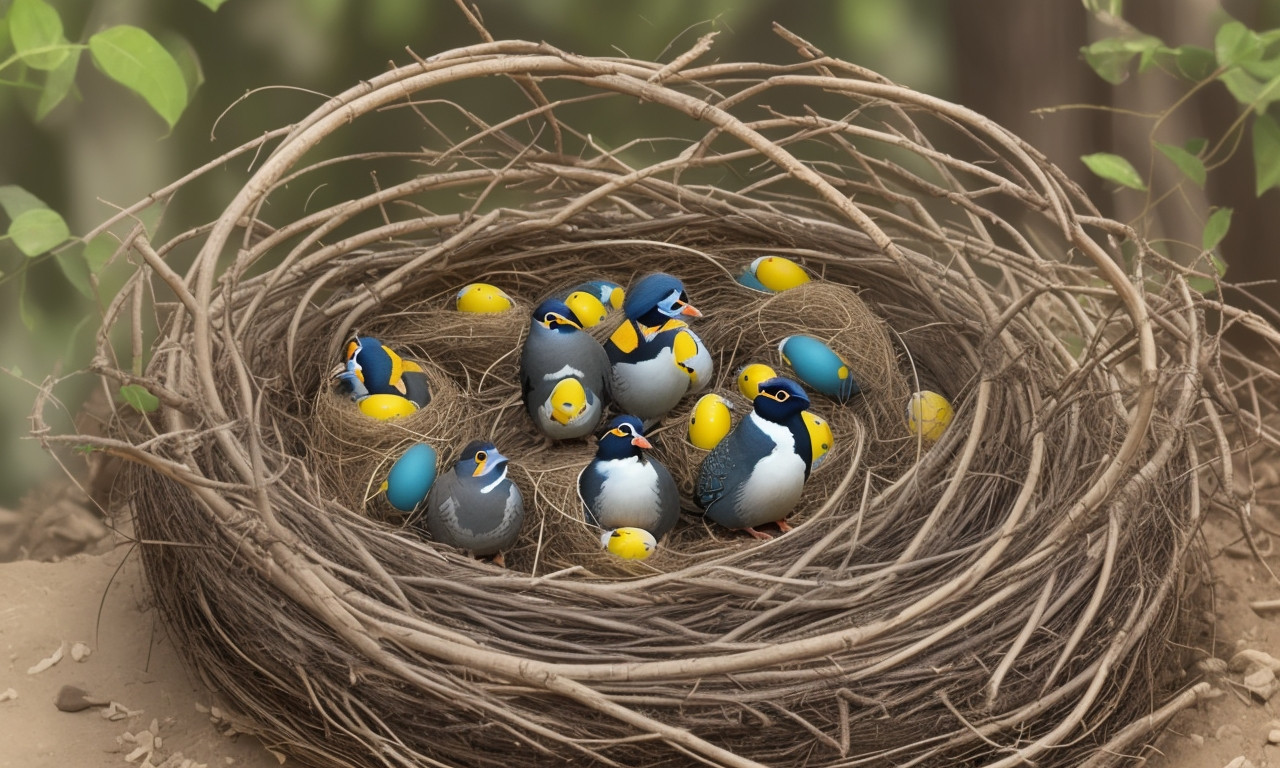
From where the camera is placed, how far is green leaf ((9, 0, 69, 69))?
2.40 metres

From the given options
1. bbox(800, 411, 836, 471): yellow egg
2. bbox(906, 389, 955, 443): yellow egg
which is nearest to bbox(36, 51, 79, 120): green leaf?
bbox(800, 411, 836, 471): yellow egg

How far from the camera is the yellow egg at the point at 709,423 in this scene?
264 cm

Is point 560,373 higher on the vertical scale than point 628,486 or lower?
higher

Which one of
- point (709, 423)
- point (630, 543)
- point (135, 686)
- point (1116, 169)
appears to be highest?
point (1116, 169)

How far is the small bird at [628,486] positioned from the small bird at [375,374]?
21.4 inches

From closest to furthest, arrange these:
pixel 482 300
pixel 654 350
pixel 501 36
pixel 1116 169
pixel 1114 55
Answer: pixel 654 350, pixel 1116 169, pixel 482 300, pixel 1114 55, pixel 501 36

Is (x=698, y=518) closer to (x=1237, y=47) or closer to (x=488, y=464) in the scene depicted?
(x=488, y=464)

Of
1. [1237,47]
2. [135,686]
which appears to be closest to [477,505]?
[135,686]

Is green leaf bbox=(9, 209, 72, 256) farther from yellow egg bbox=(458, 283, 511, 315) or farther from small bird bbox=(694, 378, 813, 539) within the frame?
small bird bbox=(694, 378, 813, 539)

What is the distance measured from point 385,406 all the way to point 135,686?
768 mm

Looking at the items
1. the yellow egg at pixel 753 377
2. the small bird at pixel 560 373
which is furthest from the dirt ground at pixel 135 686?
the yellow egg at pixel 753 377

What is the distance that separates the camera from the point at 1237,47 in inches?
103

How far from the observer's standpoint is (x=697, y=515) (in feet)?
8.59

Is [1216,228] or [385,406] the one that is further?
[1216,228]
